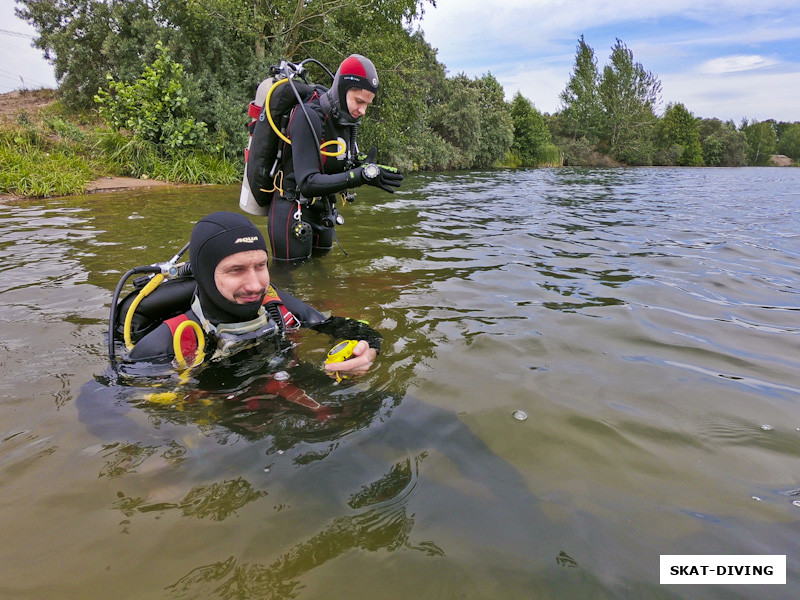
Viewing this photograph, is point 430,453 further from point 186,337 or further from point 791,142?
point 791,142

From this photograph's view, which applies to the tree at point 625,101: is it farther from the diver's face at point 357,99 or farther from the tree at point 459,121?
the diver's face at point 357,99

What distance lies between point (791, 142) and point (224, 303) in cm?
10027

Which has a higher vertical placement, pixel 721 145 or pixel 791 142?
pixel 791 142

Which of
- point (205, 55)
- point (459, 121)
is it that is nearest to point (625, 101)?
point (459, 121)

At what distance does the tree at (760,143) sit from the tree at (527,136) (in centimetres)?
4589

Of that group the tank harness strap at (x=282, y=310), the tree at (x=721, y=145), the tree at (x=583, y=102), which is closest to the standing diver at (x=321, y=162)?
the tank harness strap at (x=282, y=310)

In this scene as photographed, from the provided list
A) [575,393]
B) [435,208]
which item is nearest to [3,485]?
[575,393]

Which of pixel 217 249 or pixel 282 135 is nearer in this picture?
pixel 217 249

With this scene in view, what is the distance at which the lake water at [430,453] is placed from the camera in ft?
5.12

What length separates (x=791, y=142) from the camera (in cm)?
7519

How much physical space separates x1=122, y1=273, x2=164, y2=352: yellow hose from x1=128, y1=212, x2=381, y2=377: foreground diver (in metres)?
0.14

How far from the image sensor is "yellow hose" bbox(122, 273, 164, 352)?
2.74 meters

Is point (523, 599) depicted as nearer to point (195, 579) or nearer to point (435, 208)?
point (195, 579)

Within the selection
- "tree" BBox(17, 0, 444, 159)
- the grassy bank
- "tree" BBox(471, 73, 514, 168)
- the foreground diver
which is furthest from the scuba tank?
"tree" BBox(471, 73, 514, 168)
